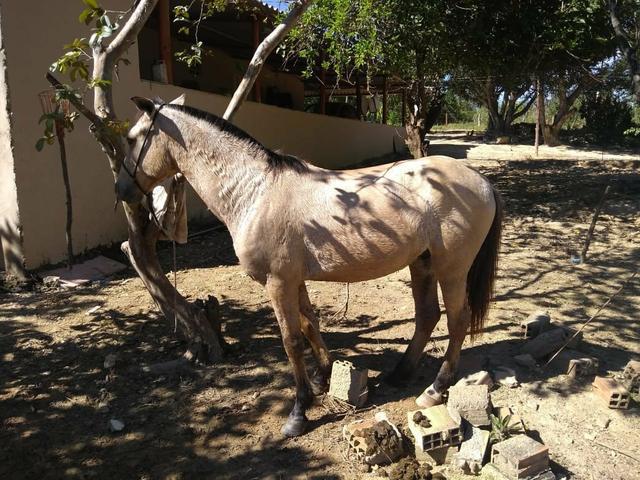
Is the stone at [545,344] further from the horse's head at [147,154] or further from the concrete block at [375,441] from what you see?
the horse's head at [147,154]

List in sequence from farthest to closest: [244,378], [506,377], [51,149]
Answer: [51,149] → [244,378] → [506,377]

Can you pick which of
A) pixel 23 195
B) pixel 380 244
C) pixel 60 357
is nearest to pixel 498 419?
pixel 380 244

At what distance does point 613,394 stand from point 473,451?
110cm

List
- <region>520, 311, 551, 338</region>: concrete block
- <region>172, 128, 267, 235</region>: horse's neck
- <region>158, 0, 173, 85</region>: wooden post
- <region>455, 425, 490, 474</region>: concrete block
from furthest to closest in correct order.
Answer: <region>158, 0, 173, 85</region>: wooden post < <region>520, 311, 551, 338</region>: concrete block < <region>172, 128, 267, 235</region>: horse's neck < <region>455, 425, 490, 474</region>: concrete block

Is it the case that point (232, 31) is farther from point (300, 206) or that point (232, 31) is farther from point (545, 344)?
point (545, 344)

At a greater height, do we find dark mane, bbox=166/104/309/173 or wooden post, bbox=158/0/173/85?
wooden post, bbox=158/0/173/85

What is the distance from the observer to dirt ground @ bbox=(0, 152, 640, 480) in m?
2.75

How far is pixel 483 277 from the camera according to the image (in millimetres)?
3332

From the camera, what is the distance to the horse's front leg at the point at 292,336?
2826mm

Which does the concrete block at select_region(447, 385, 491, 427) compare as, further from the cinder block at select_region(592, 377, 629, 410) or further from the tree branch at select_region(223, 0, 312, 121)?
the tree branch at select_region(223, 0, 312, 121)

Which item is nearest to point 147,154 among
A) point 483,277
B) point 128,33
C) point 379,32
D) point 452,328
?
point 128,33

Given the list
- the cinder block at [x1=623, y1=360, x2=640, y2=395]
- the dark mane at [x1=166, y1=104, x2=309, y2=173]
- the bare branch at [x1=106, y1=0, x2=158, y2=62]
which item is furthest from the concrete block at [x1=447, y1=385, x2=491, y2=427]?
the bare branch at [x1=106, y1=0, x2=158, y2=62]

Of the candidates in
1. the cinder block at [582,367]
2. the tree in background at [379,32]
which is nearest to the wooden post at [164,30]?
the tree in background at [379,32]

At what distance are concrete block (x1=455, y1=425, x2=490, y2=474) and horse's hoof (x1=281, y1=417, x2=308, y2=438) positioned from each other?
0.92 metres
